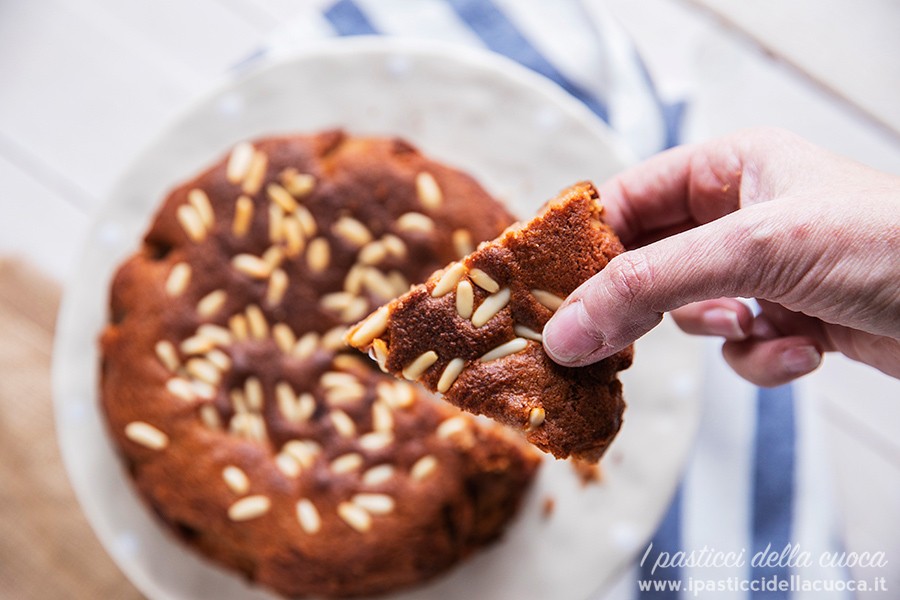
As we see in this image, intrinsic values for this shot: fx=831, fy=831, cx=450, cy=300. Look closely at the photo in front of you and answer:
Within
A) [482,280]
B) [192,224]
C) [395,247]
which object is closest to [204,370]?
[192,224]

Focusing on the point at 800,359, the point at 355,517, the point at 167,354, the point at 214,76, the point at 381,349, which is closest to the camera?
the point at 381,349

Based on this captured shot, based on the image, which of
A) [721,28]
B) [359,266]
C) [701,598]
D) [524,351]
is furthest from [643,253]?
[721,28]

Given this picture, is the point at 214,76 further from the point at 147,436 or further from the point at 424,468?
the point at 424,468

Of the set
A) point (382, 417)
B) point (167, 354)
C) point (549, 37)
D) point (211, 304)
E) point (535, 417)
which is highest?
point (549, 37)

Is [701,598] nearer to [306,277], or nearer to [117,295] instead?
[306,277]

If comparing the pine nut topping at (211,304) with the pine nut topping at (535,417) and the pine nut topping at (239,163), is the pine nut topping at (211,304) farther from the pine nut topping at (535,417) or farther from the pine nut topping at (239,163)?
the pine nut topping at (535,417)

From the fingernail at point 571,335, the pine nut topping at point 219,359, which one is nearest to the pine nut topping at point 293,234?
the pine nut topping at point 219,359

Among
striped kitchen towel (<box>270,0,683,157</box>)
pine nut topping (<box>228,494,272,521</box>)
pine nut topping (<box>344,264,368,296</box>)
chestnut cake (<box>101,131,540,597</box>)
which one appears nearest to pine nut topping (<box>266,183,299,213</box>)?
chestnut cake (<box>101,131,540,597</box>)
